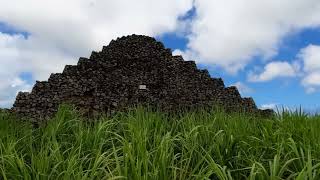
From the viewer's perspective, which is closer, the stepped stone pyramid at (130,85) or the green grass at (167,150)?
the green grass at (167,150)

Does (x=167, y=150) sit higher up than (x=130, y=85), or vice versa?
(x=130, y=85)

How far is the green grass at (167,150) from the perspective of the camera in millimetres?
6336

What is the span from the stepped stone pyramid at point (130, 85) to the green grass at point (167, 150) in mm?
6129

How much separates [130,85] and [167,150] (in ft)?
34.2

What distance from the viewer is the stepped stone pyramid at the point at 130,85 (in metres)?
16.3

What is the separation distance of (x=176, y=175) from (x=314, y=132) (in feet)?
8.13

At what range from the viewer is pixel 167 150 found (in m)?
6.82

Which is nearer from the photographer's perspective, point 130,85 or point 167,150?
point 167,150

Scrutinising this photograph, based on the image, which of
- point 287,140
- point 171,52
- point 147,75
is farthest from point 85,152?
point 171,52

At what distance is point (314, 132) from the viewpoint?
26.2 ft

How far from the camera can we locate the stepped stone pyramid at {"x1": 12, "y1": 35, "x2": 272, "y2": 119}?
53.6ft

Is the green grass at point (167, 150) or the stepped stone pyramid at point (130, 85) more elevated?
the stepped stone pyramid at point (130, 85)

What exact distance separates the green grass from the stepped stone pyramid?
6.13m

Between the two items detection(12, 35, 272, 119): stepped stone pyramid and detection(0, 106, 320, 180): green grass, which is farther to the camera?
detection(12, 35, 272, 119): stepped stone pyramid
